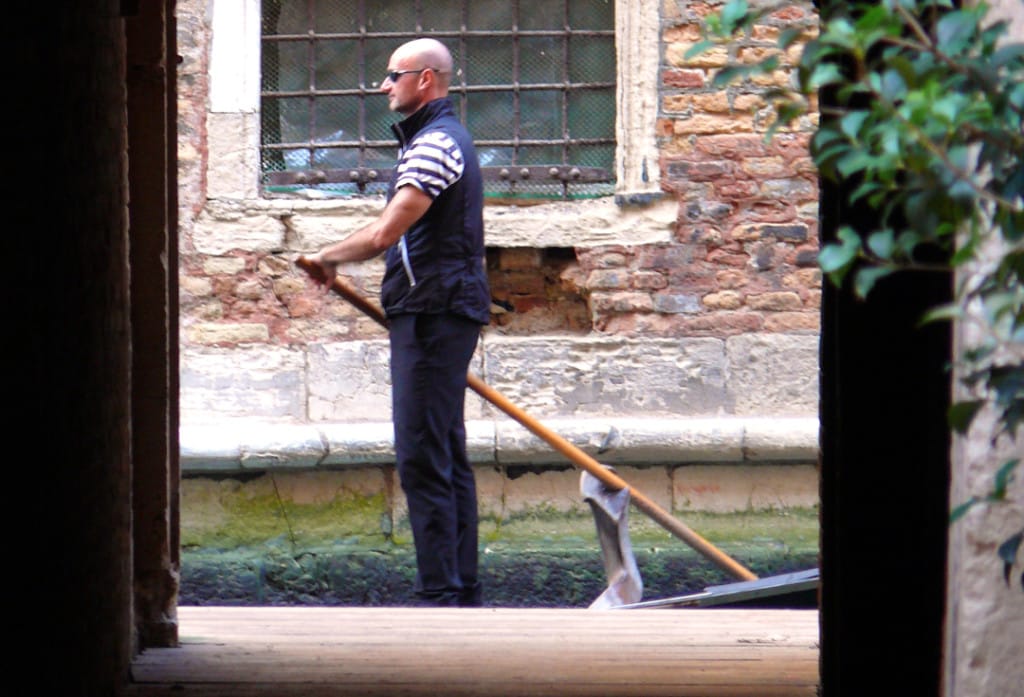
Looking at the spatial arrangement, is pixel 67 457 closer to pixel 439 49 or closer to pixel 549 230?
pixel 439 49

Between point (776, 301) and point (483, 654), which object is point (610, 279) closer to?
point (776, 301)

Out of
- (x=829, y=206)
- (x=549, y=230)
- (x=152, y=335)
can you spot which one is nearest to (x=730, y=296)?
(x=549, y=230)

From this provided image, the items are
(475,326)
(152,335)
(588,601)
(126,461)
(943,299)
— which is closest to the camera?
(943,299)

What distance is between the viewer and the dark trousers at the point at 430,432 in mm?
5035

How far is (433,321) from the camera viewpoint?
5082mm

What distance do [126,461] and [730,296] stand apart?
4119 mm

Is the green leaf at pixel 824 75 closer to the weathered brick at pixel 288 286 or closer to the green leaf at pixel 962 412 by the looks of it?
the green leaf at pixel 962 412

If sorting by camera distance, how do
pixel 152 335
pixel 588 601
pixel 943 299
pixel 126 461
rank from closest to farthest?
pixel 943 299 → pixel 126 461 → pixel 152 335 → pixel 588 601

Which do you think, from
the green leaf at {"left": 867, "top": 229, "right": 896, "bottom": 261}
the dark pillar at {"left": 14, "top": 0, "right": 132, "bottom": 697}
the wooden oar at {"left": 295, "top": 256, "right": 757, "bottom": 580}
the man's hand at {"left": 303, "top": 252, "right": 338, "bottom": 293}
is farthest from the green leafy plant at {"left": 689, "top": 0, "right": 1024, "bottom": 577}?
the wooden oar at {"left": 295, "top": 256, "right": 757, "bottom": 580}

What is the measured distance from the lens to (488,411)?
6.79m

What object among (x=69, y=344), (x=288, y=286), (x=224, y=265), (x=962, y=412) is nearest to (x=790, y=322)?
(x=288, y=286)

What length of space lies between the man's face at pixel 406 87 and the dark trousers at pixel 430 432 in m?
0.76

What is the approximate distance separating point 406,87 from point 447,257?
0.65 metres

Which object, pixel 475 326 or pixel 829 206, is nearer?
pixel 829 206
